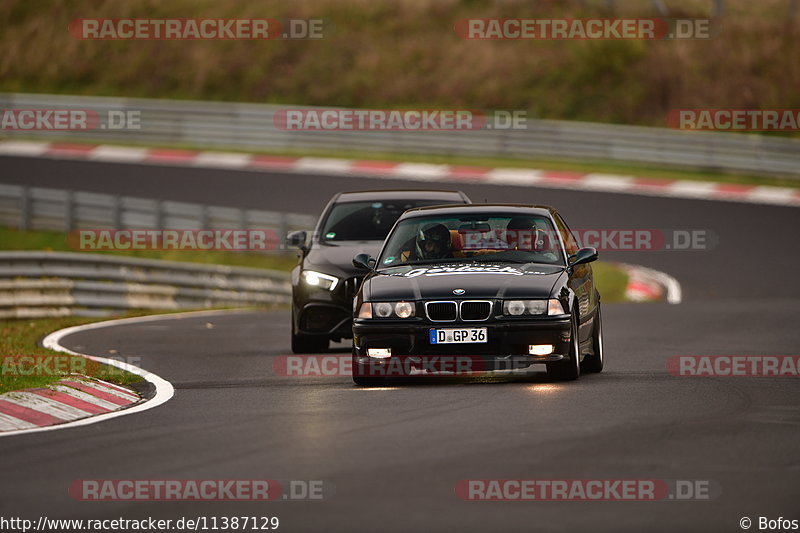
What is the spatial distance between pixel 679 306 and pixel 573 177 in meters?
16.8

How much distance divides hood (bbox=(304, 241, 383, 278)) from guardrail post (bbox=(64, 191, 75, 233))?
15.2 meters

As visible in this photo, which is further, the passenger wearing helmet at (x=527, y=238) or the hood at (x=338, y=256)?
the hood at (x=338, y=256)

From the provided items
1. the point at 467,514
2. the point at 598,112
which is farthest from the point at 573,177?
the point at 467,514

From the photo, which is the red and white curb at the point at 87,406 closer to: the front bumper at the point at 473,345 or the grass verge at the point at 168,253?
the front bumper at the point at 473,345

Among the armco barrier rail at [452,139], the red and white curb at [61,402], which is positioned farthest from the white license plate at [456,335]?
the armco barrier rail at [452,139]

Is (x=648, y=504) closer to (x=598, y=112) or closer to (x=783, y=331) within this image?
(x=783, y=331)

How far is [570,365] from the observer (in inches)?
504

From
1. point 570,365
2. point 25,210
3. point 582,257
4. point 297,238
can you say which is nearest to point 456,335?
point 570,365

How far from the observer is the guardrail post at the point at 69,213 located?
31.0m

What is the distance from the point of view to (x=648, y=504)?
7.72 meters

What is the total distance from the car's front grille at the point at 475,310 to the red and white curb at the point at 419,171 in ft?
77.4

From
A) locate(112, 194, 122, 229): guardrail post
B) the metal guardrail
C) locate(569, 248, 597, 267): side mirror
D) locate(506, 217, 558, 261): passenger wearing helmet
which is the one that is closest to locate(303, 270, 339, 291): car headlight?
locate(506, 217, 558, 261): passenger wearing helmet

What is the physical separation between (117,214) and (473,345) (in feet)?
62.9

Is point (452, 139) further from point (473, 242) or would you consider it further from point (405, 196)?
point (473, 242)
